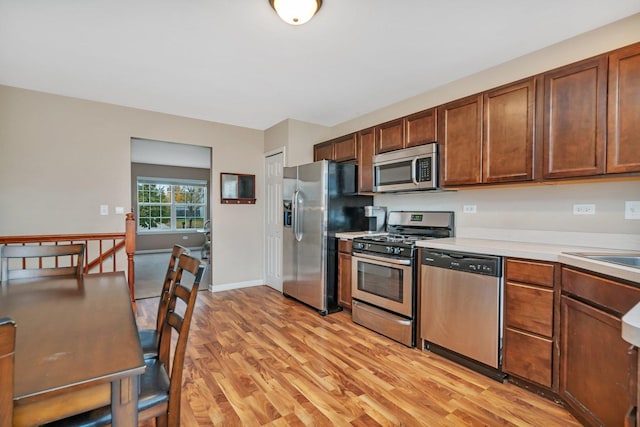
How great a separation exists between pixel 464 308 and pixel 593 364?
2.56 feet

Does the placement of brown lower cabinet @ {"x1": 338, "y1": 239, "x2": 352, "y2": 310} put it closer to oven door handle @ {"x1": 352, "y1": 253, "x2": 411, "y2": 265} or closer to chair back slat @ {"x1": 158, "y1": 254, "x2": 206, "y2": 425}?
oven door handle @ {"x1": 352, "y1": 253, "x2": 411, "y2": 265}

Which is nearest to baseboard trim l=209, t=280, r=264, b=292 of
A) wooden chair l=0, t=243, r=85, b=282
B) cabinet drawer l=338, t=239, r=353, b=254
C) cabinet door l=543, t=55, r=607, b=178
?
cabinet drawer l=338, t=239, r=353, b=254

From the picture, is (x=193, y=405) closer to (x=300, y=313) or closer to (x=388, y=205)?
(x=300, y=313)

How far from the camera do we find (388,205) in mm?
3795

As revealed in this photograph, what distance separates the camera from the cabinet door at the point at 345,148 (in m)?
Answer: 3.74

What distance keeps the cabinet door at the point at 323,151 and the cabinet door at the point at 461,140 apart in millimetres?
1612

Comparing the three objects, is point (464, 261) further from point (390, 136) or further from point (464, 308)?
point (390, 136)

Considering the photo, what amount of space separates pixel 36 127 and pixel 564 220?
5174 millimetres

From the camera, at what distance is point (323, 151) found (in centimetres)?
427

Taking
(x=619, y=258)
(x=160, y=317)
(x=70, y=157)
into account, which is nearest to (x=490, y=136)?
(x=619, y=258)

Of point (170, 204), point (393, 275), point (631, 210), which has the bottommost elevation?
point (393, 275)

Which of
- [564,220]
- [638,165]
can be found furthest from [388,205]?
[638,165]

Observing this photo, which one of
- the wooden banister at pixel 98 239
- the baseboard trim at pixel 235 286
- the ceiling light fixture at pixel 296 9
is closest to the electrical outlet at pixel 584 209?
the ceiling light fixture at pixel 296 9

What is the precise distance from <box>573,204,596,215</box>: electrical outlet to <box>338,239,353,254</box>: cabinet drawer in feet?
6.43
